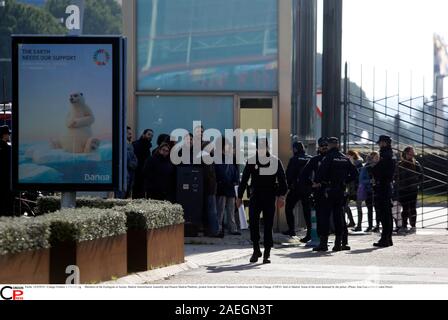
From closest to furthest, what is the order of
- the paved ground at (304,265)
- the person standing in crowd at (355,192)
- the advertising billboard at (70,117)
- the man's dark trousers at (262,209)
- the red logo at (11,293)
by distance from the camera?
1. the red logo at (11,293)
2. the advertising billboard at (70,117)
3. the paved ground at (304,265)
4. the man's dark trousers at (262,209)
5. the person standing in crowd at (355,192)

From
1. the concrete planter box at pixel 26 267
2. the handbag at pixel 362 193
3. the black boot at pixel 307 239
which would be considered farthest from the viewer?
the handbag at pixel 362 193

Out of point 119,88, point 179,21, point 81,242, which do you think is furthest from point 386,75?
point 81,242

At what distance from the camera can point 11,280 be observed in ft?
31.2

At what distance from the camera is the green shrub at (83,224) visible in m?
11.0

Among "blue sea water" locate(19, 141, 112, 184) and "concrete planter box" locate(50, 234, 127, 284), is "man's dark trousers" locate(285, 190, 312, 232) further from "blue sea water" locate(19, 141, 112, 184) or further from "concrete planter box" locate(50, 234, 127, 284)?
"concrete planter box" locate(50, 234, 127, 284)

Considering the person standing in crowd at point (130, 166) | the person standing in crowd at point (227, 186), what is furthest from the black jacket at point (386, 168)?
the person standing in crowd at point (130, 166)

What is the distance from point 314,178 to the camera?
62.0ft

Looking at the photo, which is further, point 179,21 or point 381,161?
point 179,21

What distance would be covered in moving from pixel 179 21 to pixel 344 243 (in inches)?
214

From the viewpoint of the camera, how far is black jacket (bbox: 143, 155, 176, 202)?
18.0 metres

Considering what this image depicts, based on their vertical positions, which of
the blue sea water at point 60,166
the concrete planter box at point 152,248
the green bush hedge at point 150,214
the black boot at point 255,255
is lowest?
the black boot at point 255,255

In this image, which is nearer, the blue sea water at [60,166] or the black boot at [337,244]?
the blue sea water at [60,166]

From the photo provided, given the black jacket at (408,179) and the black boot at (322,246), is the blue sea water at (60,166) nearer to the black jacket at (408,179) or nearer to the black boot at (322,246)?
the black boot at (322,246)
